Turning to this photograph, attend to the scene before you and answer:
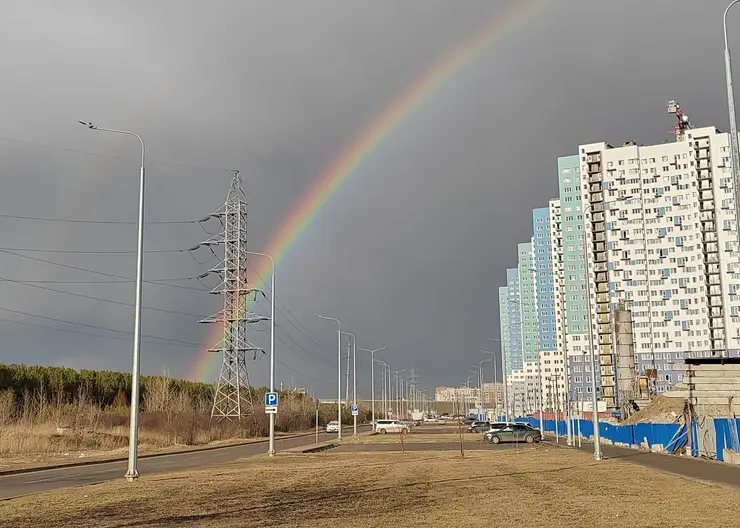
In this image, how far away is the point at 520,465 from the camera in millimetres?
33781

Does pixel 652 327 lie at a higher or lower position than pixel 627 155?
lower

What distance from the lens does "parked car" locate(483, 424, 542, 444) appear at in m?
61.0

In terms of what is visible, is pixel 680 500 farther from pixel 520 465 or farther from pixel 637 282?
pixel 637 282

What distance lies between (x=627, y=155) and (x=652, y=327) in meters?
28.8

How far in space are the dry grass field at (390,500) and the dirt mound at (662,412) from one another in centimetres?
2949

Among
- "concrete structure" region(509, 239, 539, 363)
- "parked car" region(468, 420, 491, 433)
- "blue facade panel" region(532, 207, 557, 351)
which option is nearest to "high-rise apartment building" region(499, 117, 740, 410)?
"blue facade panel" region(532, 207, 557, 351)

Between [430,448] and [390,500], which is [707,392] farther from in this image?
[390,500]

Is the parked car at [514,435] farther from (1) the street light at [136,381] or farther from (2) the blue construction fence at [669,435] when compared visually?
(1) the street light at [136,381]

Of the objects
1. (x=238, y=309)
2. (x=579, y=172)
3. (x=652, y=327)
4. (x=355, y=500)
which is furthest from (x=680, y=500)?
(x=579, y=172)

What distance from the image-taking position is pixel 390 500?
19422mm

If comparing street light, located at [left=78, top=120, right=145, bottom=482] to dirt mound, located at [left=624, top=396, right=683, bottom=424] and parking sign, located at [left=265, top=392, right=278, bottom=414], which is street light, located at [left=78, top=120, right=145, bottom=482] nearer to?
parking sign, located at [left=265, top=392, right=278, bottom=414]

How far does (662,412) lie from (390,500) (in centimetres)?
4820

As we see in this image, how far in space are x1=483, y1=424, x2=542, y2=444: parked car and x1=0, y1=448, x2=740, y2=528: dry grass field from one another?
29.6 m

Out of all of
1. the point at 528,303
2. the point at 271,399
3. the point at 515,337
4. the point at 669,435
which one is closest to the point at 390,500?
the point at 271,399
